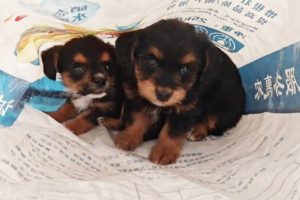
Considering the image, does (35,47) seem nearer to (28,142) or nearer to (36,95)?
(36,95)

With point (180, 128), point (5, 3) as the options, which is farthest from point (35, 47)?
point (180, 128)

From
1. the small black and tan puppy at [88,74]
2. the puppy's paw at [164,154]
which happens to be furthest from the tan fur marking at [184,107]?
the small black and tan puppy at [88,74]

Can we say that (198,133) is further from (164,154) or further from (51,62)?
(51,62)

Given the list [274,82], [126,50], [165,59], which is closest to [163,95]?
[165,59]

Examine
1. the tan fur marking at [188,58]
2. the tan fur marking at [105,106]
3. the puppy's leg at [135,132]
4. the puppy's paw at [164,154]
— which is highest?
the tan fur marking at [188,58]

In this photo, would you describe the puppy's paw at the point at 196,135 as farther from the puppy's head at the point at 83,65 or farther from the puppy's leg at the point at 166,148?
the puppy's head at the point at 83,65

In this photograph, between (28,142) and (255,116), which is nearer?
(28,142)

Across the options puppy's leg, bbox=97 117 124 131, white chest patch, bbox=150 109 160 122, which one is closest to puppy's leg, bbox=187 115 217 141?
white chest patch, bbox=150 109 160 122
